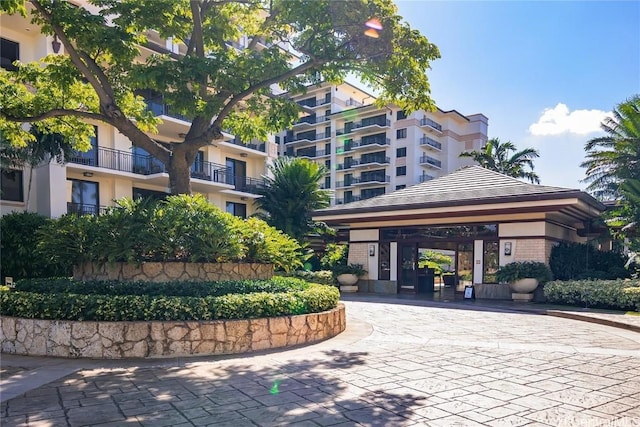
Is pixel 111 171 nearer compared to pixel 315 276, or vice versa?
pixel 315 276

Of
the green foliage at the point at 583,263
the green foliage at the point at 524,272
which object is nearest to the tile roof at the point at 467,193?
the green foliage at the point at 583,263

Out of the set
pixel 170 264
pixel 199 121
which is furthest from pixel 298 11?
pixel 170 264

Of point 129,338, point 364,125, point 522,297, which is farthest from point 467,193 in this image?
point 364,125

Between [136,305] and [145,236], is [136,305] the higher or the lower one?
the lower one

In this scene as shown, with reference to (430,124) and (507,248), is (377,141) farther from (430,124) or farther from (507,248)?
(507,248)

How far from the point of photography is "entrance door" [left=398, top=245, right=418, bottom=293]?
18609 millimetres

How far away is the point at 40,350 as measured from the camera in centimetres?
645

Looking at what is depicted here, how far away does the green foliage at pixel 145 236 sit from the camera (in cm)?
802

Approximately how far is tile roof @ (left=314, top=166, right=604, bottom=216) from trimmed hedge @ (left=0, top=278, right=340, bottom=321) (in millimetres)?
9891

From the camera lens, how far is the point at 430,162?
51656 millimetres

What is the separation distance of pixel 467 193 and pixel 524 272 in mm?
3577

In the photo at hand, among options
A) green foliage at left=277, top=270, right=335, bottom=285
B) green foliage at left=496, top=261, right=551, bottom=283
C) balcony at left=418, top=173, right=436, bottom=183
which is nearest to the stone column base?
green foliage at left=496, top=261, right=551, bottom=283

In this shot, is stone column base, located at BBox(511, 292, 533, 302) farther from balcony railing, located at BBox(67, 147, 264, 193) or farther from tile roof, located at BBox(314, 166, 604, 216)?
balcony railing, located at BBox(67, 147, 264, 193)

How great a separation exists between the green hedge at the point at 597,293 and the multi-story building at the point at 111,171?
50.8ft
